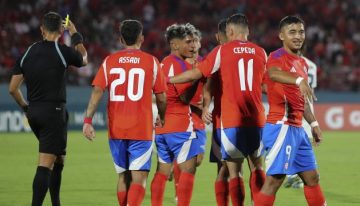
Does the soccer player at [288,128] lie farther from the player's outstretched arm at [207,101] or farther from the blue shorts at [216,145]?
the blue shorts at [216,145]

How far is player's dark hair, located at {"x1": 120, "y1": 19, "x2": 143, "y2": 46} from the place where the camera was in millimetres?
7711

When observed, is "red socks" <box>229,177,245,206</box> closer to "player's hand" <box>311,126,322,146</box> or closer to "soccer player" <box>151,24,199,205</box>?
"soccer player" <box>151,24,199,205</box>

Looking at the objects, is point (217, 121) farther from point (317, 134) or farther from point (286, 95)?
point (317, 134)

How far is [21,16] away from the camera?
89.1 feet

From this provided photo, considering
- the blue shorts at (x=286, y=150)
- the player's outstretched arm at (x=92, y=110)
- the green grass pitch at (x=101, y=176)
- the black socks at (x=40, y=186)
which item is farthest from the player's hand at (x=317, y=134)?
the black socks at (x=40, y=186)

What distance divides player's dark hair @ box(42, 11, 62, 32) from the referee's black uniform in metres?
0.14

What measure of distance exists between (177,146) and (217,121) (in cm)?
49

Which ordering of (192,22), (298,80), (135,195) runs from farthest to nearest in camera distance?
1. (192,22)
2. (135,195)
3. (298,80)

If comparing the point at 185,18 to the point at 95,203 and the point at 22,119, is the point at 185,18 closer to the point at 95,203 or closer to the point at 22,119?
the point at 22,119

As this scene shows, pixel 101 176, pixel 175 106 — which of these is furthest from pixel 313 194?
pixel 101 176

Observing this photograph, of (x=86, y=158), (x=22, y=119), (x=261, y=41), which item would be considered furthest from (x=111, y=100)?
(x=261, y=41)

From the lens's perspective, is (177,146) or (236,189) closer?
(236,189)

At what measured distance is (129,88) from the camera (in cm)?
773

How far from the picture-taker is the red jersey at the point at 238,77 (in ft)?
26.5
